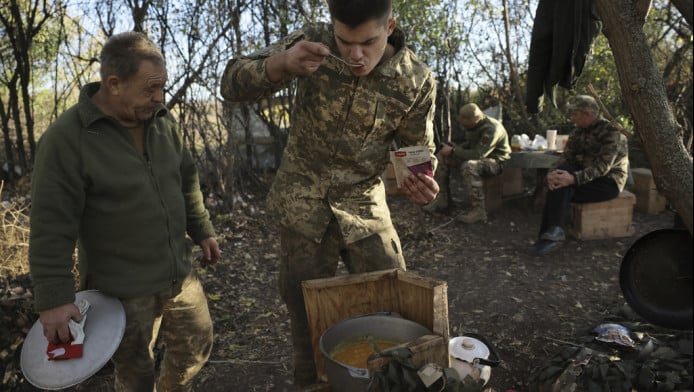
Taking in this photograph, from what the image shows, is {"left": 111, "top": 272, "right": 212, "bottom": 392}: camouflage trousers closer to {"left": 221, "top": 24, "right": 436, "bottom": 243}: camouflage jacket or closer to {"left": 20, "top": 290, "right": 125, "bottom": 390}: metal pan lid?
{"left": 20, "top": 290, "right": 125, "bottom": 390}: metal pan lid

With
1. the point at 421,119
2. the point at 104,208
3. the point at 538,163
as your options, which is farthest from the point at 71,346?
the point at 538,163

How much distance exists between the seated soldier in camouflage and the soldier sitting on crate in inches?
42.9

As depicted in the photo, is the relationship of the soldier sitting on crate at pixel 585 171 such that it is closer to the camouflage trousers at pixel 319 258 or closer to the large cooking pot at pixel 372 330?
the camouflage trousers at pixel 319 258

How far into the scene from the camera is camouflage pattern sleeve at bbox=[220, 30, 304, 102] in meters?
2.08

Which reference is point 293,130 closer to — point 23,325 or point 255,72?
point 255,72

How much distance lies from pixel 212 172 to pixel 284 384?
12.2 feet

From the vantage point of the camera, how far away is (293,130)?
2424 millimetres

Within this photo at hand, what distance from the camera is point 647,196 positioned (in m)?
6.63

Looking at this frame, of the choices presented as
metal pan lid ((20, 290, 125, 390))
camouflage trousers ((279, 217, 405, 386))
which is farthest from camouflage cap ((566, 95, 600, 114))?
metal pan lid ((20, 290, 125, 390))

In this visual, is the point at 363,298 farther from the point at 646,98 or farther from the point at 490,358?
the point at 646,98

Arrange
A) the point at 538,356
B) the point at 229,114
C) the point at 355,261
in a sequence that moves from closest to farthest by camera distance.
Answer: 1. the point at 355,261
2. the point at 538,356
3. the point at 229,114

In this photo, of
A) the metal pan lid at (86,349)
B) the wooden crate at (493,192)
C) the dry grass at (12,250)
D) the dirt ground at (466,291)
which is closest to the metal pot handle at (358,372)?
the metal pan lid at (86,349)

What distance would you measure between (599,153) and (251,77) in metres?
4.49

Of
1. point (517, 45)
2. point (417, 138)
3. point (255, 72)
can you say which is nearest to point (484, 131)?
point (517, 45)
